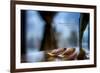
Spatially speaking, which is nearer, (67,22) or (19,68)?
(19,68)

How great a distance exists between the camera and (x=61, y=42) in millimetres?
2012

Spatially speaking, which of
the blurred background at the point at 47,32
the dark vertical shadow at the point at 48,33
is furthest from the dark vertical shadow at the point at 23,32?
the dark vertical shadow at the point at 48,33

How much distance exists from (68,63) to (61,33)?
362 mm

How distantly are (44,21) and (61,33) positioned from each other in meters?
0.24

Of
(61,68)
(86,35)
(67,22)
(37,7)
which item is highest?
(37,7)

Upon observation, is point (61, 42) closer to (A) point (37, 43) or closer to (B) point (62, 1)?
(A) point (37, 43)

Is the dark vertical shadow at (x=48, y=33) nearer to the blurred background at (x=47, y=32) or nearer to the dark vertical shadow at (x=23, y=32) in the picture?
the blurred background at (x=47, y=32)

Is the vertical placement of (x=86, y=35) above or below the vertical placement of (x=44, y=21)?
below

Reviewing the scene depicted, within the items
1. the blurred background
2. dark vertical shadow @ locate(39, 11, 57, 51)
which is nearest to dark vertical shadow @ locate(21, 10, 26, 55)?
the blurred background

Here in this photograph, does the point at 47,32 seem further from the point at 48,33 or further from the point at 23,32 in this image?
the point at 23,32

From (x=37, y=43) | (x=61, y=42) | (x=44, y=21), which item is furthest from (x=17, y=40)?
(x=61, y=42)

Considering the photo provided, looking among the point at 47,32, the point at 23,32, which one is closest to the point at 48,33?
the point at 47,32

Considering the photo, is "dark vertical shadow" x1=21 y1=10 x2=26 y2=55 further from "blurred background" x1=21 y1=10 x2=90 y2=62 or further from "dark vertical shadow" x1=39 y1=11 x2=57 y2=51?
"dark vertical shadow" x1=39 y1=11 x2=57 y2=51

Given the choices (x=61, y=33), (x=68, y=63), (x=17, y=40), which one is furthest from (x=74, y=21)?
(x=17, y=40)
